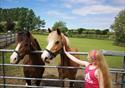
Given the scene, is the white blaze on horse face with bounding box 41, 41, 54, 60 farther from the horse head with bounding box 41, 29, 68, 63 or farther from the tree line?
the tree line

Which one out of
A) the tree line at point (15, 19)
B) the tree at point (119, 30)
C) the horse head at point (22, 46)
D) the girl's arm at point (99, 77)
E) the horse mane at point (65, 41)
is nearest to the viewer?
the girl's arm at point (99, 77)

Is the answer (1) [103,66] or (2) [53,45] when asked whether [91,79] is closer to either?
(1) [103,66]

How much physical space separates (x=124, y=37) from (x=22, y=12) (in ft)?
68.1

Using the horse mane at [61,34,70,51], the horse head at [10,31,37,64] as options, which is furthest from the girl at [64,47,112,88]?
the horse head at [10,31,37,64]

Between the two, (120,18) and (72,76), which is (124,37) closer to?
(120,18)

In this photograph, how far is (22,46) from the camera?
446cm

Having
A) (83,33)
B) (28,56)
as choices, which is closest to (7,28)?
Answer: (83,33)

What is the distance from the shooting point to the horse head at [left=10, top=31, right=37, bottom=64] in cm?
428

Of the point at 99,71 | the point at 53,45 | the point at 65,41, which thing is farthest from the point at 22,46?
the point at 99,71

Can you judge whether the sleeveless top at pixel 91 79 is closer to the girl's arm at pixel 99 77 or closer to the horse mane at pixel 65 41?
the girl's arm at pixel 99 77

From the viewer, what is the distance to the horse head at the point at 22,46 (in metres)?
4.28

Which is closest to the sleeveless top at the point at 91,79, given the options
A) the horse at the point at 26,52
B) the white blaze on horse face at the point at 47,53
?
the white blaze on horse face at the point at 47,53

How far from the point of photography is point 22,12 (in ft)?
153

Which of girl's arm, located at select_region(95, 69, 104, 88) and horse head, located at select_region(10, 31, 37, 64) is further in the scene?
horse head, located at select_region(10, 31, 37, 64)
